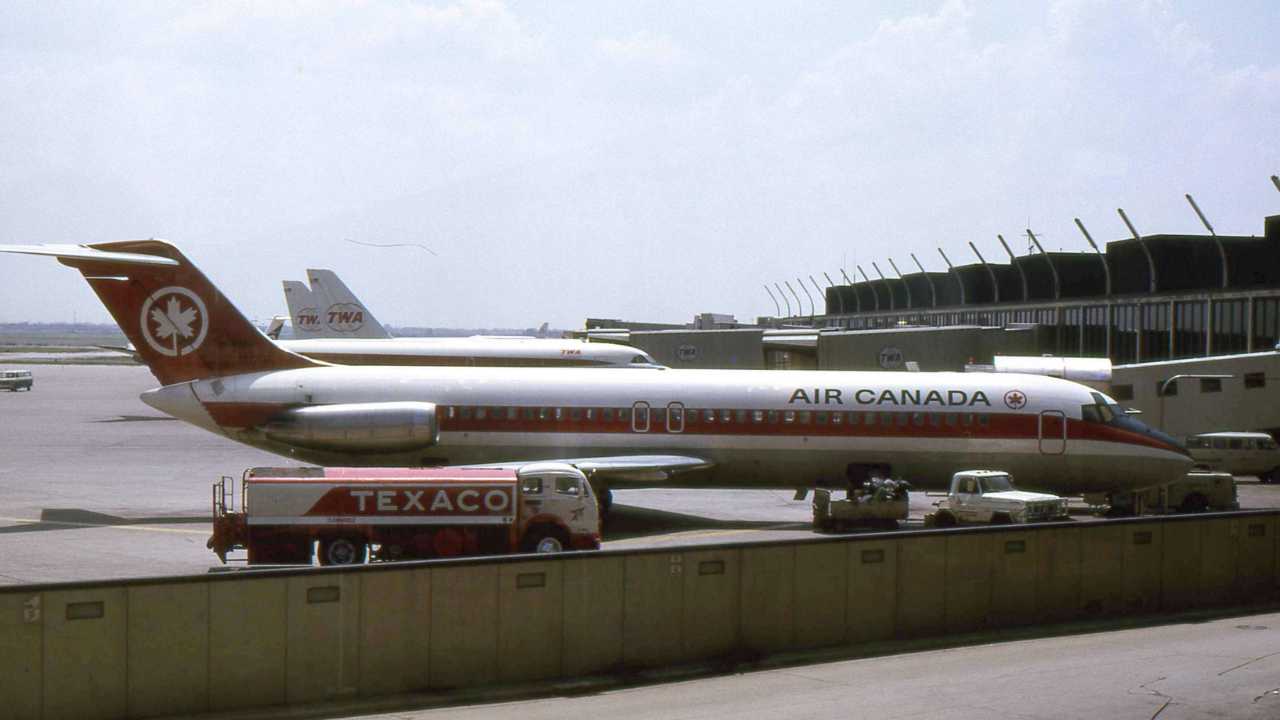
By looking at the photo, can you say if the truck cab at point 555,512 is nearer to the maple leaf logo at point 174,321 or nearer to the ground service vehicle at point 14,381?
the maple leaf logo at point 174,321

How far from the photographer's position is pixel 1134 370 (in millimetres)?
45438

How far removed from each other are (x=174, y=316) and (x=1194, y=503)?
26512mm

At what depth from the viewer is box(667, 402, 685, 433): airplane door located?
30.4 m

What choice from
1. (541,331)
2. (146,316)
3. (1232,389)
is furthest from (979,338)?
(541,331)

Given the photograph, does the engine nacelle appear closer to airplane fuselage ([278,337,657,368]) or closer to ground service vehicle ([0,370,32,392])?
airplane fuselage ([278,337,657,368])

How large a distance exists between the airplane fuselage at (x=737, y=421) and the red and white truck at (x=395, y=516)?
23.5 feet

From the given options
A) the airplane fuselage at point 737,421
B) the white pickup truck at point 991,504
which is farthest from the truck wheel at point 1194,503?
the white pickup truck at point 991,504

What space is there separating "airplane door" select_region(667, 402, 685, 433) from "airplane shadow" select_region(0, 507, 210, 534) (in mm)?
11177

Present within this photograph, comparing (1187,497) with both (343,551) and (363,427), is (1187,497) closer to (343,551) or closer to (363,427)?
(363,427)

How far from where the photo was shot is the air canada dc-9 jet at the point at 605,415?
29922 mm

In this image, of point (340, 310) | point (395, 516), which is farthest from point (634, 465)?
point (340, 310)

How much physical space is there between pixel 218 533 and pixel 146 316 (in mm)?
10618

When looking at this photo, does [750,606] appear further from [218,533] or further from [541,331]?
[541,331]

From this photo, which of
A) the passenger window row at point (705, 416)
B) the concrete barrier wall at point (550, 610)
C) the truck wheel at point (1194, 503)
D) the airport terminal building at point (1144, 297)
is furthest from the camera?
the airport terminal building at point (1144, 297)
